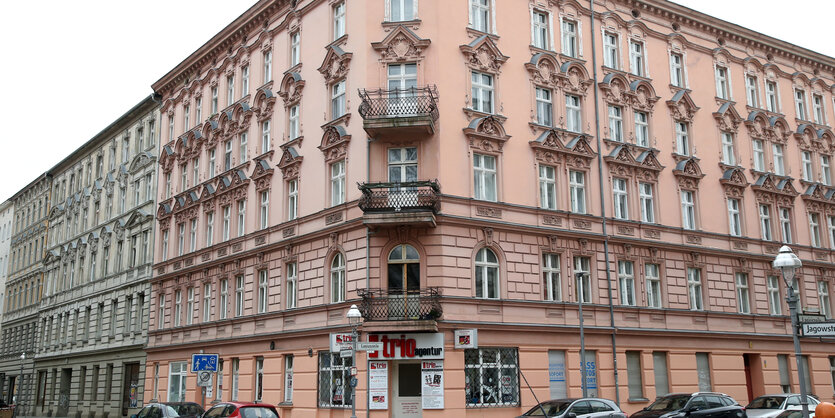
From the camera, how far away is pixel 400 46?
28359 millimetres

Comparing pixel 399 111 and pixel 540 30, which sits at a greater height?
pixel 540 30

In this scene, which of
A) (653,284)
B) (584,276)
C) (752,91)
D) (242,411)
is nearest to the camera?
(242,411)

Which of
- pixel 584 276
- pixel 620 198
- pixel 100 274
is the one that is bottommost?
pixel 584 276

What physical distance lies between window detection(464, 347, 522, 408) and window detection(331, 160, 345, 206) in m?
7.63

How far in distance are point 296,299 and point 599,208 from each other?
12861mm

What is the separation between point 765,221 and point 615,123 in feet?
33.9

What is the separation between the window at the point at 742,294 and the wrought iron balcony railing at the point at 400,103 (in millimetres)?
17405

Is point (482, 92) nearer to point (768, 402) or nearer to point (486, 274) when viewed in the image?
point (486, 274)

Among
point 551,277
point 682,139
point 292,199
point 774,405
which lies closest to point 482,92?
point 551,277

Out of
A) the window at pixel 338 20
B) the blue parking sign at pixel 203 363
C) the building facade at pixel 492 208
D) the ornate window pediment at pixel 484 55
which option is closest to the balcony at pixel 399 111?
the building facade at pixel 492 208

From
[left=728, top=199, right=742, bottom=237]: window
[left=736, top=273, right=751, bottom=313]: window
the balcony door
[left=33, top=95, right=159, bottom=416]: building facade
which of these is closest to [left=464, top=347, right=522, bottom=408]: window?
the balcony door

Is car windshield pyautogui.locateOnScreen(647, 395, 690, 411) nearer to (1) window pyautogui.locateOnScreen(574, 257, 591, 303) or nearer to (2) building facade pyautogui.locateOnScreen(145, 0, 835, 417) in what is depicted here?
(2) building facade pyautogui.locateOnScreen(145, 0, 835, 417)

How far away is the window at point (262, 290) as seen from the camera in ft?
107

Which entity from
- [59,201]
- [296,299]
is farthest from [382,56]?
[59,201]
